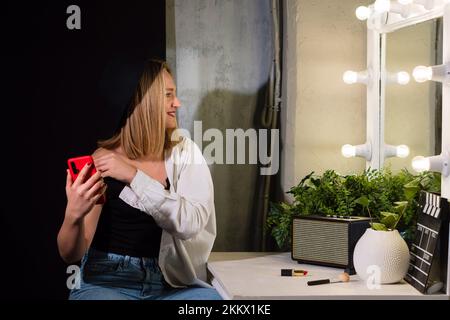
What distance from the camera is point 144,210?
5.20ft

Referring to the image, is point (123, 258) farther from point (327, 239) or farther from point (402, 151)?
point (402, 151)

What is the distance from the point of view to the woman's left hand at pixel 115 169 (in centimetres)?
159

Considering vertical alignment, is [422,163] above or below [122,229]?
above

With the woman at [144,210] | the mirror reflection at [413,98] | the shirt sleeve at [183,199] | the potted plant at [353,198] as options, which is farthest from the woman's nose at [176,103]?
the mirror reflection at [413,98]

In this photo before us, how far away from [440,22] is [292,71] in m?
0.44

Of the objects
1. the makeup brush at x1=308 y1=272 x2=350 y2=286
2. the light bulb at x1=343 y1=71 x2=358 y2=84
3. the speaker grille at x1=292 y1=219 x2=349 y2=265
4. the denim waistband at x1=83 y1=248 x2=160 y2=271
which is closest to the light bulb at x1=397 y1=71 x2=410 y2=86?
the light bulb at x1=343 y1=71 x2=358 y2=84

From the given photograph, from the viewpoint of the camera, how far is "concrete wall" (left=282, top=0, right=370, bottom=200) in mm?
1836

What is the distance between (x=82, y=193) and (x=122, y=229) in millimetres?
136

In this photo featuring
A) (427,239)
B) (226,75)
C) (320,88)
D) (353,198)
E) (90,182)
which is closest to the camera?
(427,239)

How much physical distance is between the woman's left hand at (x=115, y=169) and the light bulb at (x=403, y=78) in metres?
0.77

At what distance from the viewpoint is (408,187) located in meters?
1.57

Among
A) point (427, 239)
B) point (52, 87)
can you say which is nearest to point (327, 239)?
point (427, 239)
